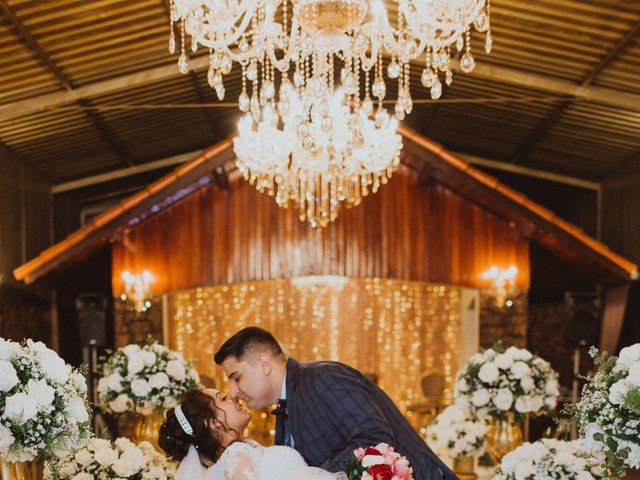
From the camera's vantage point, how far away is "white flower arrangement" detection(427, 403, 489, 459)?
7.04 m

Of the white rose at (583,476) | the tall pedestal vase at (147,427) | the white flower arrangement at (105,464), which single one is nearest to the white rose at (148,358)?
the tall pedestal vase at (147,427)

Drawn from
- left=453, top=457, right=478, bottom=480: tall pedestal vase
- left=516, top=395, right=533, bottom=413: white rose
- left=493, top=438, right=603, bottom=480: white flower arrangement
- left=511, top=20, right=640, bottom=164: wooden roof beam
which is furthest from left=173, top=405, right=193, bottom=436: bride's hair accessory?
left=511, top=20, right=640, bottom=164: wooden roof beam

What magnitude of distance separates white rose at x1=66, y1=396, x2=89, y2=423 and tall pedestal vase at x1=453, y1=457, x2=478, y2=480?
4.41 meters

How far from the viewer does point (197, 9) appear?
594 cm

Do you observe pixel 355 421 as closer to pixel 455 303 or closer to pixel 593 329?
pixel 593 329

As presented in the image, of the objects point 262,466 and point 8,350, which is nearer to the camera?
point 8,350

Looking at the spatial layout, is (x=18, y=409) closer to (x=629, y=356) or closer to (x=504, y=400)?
(x=629, y=356)

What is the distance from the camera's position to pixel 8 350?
3625 millimetres

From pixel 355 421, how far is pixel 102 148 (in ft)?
32.4

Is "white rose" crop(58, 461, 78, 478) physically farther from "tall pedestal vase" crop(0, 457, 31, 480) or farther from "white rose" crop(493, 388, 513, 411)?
"white rose" crop(493, 388, 513, 411)

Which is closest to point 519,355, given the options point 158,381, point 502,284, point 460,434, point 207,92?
point 460,434

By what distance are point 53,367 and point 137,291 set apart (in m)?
7.99

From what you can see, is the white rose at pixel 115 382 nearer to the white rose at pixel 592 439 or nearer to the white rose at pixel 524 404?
the white rose at pixel 524 404

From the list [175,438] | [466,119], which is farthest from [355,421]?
[466,119]
